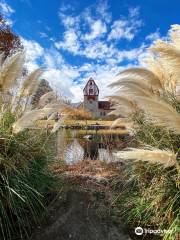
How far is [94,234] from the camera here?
2.85 meters

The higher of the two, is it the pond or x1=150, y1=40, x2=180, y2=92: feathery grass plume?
x1=150, y1=40, x2=180, y2=92: feathery grass plume

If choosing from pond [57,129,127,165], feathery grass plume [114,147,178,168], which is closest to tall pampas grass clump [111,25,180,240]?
feathery grass plume [114,147,178,168]

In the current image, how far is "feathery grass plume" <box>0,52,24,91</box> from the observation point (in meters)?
2.96

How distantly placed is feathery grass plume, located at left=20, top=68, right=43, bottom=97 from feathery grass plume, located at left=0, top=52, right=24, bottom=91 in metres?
0.27

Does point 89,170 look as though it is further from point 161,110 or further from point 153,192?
point 161,110

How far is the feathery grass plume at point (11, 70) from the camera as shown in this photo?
2.96 m

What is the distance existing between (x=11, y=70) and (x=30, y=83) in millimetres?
380

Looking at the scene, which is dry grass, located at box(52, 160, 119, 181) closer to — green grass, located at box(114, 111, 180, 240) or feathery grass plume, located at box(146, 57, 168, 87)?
green grass, located at box(114, 111, 180, 240)

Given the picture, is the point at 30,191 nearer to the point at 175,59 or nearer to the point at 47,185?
the point at 47,185

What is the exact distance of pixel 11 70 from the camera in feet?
9.75

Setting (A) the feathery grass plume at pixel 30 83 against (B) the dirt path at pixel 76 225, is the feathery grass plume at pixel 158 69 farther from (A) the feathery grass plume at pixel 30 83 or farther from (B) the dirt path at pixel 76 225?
(B) the dirt path at pixel 76 225

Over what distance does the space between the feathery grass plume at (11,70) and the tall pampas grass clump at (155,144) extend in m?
0.96

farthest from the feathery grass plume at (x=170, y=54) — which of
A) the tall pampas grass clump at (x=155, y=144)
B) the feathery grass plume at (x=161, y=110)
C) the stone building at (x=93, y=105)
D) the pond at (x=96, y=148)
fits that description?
the pond at (x=96, y=148)

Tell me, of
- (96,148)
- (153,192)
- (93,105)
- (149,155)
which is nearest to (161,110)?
(149,155)
